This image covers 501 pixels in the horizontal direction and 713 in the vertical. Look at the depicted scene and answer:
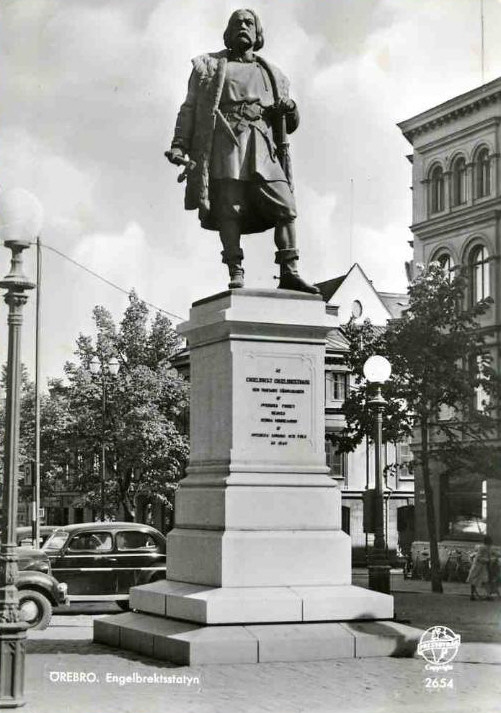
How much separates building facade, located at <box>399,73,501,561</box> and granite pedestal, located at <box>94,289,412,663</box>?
24520 millimetres

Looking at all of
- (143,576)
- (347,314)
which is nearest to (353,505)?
(347,314)

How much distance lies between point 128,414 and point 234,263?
33030 mm

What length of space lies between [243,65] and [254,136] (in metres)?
0.79

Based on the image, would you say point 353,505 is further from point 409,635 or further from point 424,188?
point 409,635

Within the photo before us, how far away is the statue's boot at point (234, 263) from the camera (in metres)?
12.1

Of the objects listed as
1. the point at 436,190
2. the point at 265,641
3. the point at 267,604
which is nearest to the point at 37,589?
the point at 267,604

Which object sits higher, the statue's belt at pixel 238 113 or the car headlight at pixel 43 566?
the statue's belt at pixel 238 113

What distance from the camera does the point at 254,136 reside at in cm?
1204

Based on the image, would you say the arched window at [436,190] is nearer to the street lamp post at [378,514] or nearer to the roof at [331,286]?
the street lamp post at [378,514]

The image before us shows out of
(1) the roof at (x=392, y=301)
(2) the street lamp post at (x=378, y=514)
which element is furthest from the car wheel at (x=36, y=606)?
(1) the roof at (x=392, y=301)

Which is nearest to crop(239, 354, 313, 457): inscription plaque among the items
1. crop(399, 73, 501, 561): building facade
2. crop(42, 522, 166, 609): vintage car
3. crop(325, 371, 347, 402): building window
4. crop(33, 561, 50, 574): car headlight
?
crop(33, 561, 50, 574): car headlight

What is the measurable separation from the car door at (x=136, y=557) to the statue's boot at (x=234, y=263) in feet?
36.4

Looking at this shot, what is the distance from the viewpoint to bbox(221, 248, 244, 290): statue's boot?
39.8ft

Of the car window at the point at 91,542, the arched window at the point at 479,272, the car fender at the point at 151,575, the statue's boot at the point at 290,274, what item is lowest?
the car fender at the point at 151,575
